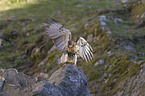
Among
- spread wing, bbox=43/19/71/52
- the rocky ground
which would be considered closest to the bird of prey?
spread wing, bbox=43/19/71/52

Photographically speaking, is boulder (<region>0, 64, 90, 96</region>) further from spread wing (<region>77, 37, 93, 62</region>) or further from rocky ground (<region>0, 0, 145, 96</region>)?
spread wing (<region>77, 37, 93, 62</region>)

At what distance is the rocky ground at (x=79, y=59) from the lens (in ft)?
17.5

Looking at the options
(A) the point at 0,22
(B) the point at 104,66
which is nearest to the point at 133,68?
(B) the point at 104,66

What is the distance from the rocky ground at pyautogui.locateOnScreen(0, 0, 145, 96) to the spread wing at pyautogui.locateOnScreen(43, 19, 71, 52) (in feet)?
2.11

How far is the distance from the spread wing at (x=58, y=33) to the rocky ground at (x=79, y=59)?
25.3 inches

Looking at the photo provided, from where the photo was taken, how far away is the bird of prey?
5188 mm

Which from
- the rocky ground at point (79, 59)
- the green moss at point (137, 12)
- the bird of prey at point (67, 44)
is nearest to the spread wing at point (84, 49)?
the bird of prey at point (67, 44)

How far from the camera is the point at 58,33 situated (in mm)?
5449

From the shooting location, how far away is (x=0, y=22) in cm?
1580

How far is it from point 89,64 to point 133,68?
2.31 metres

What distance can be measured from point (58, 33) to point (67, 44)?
0.44 m

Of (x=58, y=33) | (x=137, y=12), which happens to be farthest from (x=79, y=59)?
(x=137, y=12)

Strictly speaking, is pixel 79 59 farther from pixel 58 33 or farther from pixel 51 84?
pixel 51 84

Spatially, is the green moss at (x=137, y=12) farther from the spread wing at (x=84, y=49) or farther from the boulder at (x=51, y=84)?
the boulder at (x=51, y=84)
